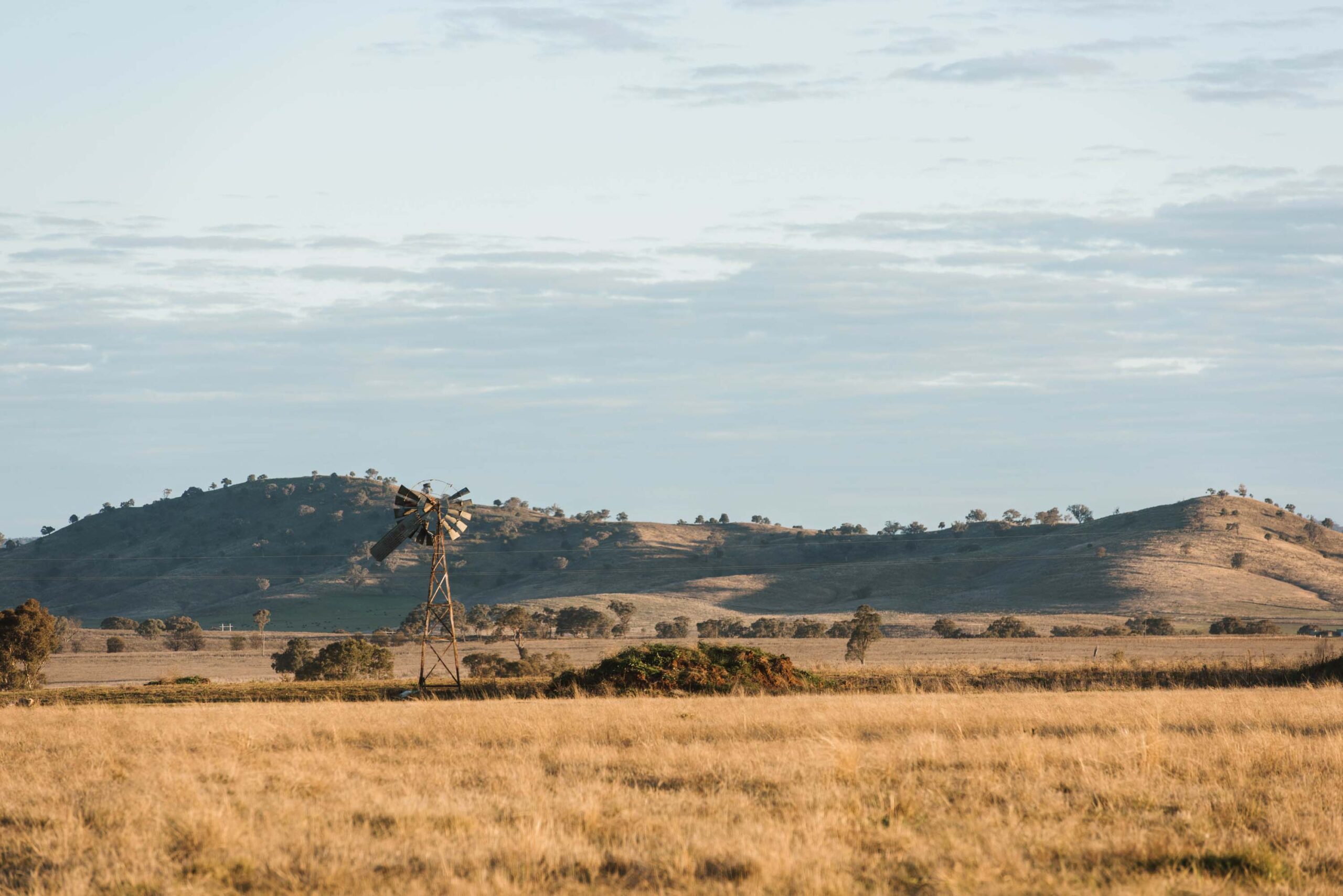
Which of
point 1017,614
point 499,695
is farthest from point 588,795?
point 1017,614

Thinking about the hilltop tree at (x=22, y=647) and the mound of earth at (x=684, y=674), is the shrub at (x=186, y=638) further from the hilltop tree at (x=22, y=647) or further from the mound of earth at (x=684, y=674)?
the mound of earth at (x=684, y=674)

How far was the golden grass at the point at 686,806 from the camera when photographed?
9500mm

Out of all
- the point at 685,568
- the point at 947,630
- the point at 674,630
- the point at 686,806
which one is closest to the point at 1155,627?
the point at 947,630

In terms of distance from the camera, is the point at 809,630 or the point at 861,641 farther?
the point at 809,630

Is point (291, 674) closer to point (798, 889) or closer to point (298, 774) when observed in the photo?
point (298, 774)

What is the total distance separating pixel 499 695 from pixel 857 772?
2057 centimetres

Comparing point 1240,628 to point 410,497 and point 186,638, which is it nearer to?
point 410,497

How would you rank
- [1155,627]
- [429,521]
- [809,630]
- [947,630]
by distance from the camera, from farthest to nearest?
[809,630] < [947,630] < [1155,627] < [429,521]

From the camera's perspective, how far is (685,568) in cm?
16150

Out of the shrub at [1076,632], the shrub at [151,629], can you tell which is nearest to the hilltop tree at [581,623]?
the shrub at [1076,632]

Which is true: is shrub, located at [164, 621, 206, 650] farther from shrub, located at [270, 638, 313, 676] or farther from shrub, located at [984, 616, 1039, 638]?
shrub, located at [984, 616, 1039, 638]

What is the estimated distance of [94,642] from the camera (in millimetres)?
98000

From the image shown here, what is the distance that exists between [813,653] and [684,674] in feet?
152

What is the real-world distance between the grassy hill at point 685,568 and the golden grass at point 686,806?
3780 inches
